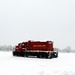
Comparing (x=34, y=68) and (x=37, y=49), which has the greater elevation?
(x=37, y=49)

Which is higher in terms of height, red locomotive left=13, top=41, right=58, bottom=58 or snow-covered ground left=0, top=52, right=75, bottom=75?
red locomotive left=13, top=41, right=58, bottom=58

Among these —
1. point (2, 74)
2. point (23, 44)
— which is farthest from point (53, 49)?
point (2, 74)

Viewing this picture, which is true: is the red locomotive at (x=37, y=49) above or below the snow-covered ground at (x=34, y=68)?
above

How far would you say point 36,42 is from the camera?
117 feet

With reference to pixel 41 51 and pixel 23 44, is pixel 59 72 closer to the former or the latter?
pixel 41 51

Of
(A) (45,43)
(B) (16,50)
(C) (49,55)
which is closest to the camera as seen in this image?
(C) (49,55)

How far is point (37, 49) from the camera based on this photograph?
34938mm

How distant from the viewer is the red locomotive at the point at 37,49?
33656mm

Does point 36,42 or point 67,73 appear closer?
point 67,73

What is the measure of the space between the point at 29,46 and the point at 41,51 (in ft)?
8.86

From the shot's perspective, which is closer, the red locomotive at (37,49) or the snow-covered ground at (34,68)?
the snow-covered ground at (34,68)

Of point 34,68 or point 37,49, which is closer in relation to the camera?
point 34,68

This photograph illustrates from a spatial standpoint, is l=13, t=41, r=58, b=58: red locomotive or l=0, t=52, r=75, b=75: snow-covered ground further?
l=13, t=41, r=58, b=58: red locomotive

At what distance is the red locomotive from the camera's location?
110ft
